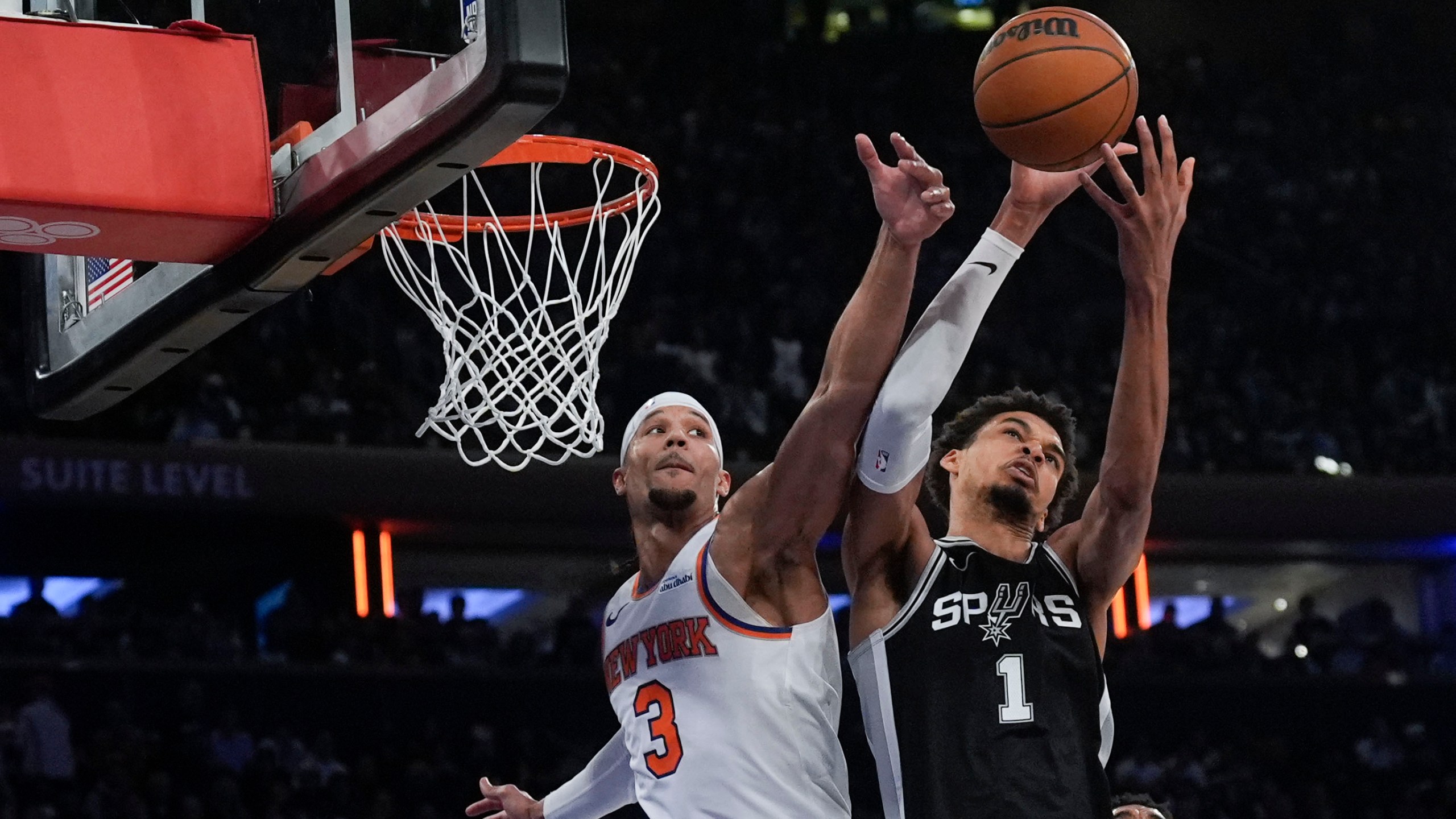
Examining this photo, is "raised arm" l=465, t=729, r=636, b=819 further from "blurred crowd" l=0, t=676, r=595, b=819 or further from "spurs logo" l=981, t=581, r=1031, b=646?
"blurred crowd" l=0, t=676, r=595, b=819

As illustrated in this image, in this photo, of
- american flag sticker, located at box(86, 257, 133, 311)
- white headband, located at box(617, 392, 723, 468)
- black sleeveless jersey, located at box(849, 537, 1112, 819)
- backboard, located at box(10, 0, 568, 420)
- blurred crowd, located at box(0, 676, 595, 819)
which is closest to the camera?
backboard, located at box(10, 0, 568, 420)

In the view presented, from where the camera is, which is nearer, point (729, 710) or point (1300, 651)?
point (729, 710)

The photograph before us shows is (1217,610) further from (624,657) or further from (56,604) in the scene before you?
(624,657)

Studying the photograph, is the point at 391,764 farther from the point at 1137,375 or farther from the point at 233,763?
the point at 1137,375

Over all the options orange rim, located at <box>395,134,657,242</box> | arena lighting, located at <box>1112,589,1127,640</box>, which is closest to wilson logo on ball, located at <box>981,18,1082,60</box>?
orange rim, located at <box>395,134,657,242</box>

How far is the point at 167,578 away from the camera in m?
13.1

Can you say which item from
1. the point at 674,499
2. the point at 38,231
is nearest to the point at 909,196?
the point at 674,499

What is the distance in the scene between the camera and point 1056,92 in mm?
3934

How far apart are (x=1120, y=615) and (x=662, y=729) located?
11.9 meters

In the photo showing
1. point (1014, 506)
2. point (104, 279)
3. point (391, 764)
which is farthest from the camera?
point (391, 764)

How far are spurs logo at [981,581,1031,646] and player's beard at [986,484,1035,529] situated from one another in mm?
185

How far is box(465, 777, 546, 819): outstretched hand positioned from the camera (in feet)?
16.1

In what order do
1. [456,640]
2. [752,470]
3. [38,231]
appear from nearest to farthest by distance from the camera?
[38,231] → [752,470] → [456,640]

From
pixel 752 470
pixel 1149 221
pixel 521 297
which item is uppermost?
pixel 752 470
